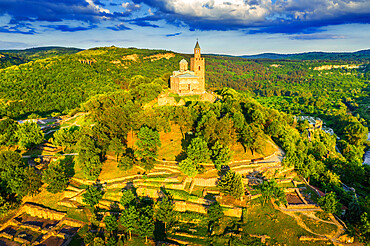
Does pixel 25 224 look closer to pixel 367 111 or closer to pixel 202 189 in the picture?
pixel 202 189

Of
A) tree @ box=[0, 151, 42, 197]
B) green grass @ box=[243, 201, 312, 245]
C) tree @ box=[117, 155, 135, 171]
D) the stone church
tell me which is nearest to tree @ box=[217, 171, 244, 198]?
green grass @ box=[243, 201, 312, 245]

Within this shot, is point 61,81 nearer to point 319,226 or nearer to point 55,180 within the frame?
point 55,180

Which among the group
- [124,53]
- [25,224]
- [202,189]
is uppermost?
[124,53]

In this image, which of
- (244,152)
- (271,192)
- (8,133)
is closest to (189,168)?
(271,192)

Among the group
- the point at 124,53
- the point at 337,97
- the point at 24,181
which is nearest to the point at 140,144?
the point at 24,181

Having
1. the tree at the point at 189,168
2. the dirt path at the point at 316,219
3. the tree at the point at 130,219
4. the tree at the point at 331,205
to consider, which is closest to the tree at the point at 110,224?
the tree at the point at 130,219

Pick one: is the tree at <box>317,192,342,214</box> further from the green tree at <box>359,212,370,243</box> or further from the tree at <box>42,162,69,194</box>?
the tree at <box>42,162,69,194</box>
